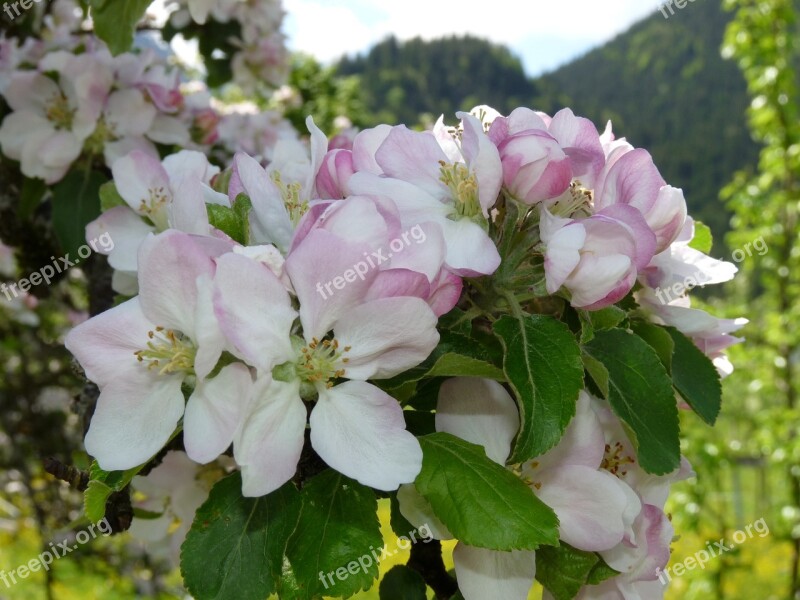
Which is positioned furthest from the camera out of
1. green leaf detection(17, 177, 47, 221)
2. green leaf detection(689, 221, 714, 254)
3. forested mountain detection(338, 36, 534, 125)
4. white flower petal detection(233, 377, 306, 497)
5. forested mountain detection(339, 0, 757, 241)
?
forested mountain detection(338, 36, 534, 125)

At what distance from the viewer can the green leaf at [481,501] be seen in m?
0.71

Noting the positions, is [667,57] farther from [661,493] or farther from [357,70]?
[661,493]

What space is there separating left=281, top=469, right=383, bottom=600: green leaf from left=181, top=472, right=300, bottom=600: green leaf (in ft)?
0.08

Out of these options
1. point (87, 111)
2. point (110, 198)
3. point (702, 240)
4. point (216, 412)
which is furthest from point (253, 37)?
point (216, 412)

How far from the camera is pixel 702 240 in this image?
1143 millimetres

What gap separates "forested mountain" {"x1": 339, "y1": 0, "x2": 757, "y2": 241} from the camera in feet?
183

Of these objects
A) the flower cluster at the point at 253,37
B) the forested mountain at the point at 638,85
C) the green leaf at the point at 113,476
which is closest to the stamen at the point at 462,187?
the green leaf at the point at 113,476

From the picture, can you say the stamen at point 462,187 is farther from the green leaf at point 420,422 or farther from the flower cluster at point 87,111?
the flower cluster at point 87,111

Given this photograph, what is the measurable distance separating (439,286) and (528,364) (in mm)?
114

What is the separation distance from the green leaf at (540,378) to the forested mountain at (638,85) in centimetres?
5367

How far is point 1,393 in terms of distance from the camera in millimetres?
3582

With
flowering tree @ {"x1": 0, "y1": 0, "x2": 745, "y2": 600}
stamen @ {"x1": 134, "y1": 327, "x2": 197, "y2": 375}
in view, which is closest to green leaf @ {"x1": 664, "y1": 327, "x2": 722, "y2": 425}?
flowering tree @ {"x1": 0, "y1": 0, "x2": 745, "y2": 600}

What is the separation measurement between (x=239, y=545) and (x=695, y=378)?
22.8 inches

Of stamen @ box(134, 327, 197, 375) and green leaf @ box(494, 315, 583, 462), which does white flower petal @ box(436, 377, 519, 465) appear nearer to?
green leaf @ box(494, 315, 583, 462)
